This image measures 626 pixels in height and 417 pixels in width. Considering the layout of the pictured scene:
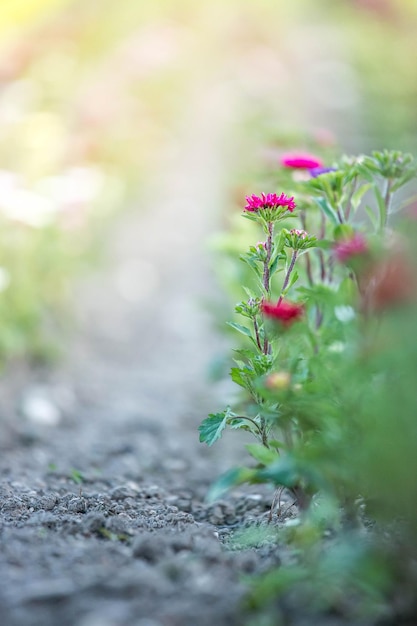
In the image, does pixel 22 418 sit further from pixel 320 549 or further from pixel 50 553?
pixel 320 549

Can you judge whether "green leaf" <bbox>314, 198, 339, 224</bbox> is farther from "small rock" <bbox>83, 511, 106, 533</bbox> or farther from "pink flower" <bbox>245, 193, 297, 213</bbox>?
"small rock" <bbox>83, 511, 106, 533</bbox>

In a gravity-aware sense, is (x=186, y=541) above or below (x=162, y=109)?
below

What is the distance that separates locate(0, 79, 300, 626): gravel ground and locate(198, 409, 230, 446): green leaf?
7.5 inches

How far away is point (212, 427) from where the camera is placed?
1.53 metres

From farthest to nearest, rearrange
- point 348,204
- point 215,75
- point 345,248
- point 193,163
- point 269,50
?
point 215,75 → point 269,50 → point 193,163 → point 348,204 → point 345,248

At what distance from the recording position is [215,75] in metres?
9.41

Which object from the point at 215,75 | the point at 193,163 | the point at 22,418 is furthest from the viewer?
the point at 215,75

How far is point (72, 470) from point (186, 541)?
0.83m

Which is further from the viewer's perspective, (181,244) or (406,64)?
(406,64)

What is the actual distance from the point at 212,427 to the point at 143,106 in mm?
5620

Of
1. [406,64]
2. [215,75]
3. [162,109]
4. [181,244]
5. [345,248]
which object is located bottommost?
[345,248]

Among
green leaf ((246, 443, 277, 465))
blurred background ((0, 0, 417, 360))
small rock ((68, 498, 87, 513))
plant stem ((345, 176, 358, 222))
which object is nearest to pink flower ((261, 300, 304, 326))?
green leaf ((246, 443, 277, 465))

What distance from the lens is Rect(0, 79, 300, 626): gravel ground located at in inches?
47.7

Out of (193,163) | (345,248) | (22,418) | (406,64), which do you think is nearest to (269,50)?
(406,64)
